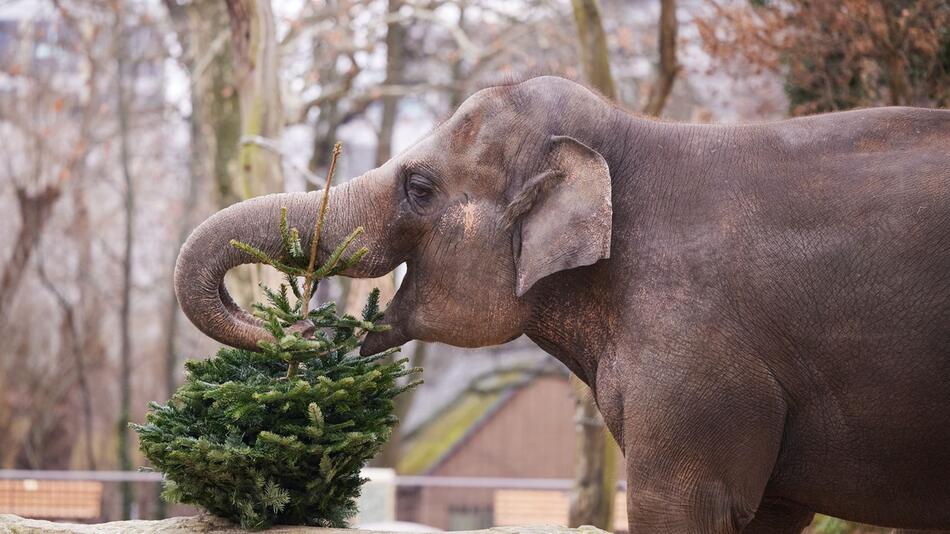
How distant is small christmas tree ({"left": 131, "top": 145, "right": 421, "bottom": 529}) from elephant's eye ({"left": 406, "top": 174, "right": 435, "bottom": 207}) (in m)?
0.26

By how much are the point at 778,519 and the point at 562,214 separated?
5.00ft

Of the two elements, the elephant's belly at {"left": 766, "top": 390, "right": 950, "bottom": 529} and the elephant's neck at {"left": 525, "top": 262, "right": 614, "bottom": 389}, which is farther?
the elephant's neck at {"left": 525, "top": 262, "right": 614, "bottom": 389}

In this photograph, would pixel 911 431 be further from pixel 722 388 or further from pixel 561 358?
pixel 561 358

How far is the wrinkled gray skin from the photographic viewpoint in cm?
372

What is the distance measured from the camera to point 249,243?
4328mm

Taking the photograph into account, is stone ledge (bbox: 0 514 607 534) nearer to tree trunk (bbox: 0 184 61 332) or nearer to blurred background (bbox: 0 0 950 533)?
blurred background (bbox: 0 0 950 533)

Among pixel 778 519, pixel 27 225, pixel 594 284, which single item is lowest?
pixel 778 519

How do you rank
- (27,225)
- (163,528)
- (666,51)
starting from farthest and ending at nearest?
(27,225), (666,51), (163,528)

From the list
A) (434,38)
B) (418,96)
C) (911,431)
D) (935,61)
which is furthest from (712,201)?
(434,38)

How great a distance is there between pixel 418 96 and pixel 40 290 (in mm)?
11159

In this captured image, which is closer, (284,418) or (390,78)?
(284,418)

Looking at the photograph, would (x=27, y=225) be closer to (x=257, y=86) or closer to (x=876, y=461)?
(x=257, y=86)

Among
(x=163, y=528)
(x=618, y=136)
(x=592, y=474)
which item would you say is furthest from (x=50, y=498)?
(x=618, y=136)

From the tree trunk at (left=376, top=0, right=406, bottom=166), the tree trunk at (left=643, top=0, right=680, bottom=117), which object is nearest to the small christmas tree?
the tree trunk at (left=643, top=0, right=680, bottom=117)
